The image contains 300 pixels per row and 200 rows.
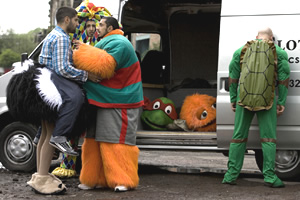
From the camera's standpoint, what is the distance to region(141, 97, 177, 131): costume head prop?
29.6ft

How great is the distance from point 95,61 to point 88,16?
5.32ft

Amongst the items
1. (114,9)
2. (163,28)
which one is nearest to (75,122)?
(114,9)

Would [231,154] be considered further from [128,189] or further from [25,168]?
[25,168]

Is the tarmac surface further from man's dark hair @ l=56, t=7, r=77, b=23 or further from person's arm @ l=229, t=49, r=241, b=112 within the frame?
man's dark hair @ l=56, t=7, r=77, b=23

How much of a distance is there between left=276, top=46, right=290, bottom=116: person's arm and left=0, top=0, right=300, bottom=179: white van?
188mm

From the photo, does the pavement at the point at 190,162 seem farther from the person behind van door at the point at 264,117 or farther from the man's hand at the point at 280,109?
the man's hand at the point at 280,109

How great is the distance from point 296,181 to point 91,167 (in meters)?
2.51

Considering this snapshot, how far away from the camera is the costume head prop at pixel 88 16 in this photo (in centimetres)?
792

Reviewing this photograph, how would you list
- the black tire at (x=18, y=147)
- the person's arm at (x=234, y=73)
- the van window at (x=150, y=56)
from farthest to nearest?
the van window at (x=150, y=56)
the black tire at (x=18, y=147)
the person's arm at (x=234, y=73)

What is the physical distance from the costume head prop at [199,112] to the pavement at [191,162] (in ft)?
1.77

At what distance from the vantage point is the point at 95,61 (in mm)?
6480

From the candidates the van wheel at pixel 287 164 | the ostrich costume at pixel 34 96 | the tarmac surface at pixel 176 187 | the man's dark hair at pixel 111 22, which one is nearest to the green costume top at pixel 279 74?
the van wheel at pixel 287 164

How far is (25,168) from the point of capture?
8344mm

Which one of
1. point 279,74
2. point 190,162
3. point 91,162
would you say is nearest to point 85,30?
point 91,162
